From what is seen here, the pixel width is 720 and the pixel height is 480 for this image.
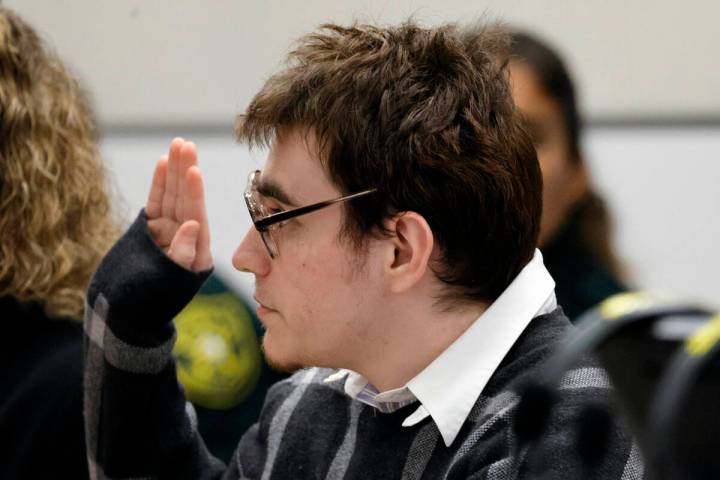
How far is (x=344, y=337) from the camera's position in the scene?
1386mm

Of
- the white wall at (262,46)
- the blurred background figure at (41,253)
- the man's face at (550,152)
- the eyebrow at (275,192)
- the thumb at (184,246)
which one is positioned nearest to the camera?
the eyebrow at (275,192)

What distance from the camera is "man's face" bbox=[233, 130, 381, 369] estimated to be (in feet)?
4.52

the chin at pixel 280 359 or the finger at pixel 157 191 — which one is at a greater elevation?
the finger at pixel 157 191

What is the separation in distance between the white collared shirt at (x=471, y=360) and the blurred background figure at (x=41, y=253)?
665 mm

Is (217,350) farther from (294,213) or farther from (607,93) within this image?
(294,213)

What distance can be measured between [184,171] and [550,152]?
1.00 m

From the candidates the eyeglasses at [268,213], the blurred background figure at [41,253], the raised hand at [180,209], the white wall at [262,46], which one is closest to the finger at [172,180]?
the raised hand at [180,209]

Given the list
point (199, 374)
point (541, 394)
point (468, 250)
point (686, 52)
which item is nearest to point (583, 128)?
point (686, 52)

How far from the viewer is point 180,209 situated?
1562 millimetres

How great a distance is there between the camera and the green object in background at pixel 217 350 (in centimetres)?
243

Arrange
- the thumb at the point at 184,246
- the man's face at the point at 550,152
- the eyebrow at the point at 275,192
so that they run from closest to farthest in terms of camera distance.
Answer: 1. the eyebrow at the point at 275,192
2. the thumb at the point at 184,246
3. the man's face at the point at 550,152

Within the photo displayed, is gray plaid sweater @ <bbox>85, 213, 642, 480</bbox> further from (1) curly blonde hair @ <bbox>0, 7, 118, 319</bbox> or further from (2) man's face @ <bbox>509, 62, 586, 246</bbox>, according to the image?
(2) man's face @ <bbox>509, 62, 586, 246</bbox>

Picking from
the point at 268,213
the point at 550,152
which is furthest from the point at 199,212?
the point at 550,152

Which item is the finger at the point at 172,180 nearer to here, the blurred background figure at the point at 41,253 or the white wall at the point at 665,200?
the blurred background figure at the point at 41,253
